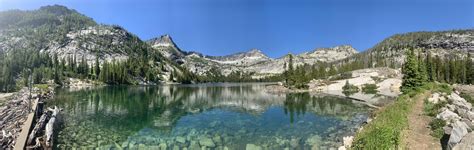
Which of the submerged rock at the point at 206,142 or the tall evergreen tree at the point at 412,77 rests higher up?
the tall evergreen tree at the point at 412,77

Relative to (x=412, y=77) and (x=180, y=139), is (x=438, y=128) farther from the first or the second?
(x=412, y=77)

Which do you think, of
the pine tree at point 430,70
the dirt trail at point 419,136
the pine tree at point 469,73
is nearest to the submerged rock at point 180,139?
the dirt trail at point 419,136

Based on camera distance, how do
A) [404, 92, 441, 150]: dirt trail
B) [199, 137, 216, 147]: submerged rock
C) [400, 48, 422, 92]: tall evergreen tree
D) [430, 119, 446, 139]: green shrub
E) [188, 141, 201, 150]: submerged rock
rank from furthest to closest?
[400, 48, 422, 92]: tall evergreen tree
[199, 137, 216, 147]: submerged rock
[188, 141, 201, 150]: submerged rock
[430, 119, 446, 139]: green shrub
[404, 92, 441, 150]: dirt trail

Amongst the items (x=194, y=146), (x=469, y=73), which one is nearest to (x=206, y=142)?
(x=194, y=146)

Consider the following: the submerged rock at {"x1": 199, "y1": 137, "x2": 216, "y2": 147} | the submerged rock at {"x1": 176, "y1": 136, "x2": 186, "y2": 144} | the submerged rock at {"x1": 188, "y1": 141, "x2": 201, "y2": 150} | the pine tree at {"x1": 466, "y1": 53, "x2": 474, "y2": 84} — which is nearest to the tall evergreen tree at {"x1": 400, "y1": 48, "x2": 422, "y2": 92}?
the submerged rock at {"x1": 199, "y1": 137, "x2": 216, "y2": 147}

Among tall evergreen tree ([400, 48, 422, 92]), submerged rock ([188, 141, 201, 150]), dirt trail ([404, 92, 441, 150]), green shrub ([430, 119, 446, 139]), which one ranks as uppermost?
tall evergreen tree ([400, 48, 422, 92])

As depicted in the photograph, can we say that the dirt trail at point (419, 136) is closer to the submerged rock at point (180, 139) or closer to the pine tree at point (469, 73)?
the submerged rock at point (180, 139)

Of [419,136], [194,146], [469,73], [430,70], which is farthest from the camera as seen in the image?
[430,70]

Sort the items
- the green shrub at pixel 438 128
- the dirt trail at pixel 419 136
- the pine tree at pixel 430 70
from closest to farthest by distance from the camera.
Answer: the dirt trail at pixel 419 136, the green shrub at pixel 438 128, the pine tree at pixel 430 70

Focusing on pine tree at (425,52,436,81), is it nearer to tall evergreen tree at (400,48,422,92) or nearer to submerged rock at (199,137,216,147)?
tall evergreen tree at (400,48,422,92)

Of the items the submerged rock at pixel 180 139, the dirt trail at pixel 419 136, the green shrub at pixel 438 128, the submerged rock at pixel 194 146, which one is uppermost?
the green shrub at pixel 438 128

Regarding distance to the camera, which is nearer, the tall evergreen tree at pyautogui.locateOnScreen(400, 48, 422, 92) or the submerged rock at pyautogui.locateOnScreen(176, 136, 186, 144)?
the submerged rock at pyautogui.locateOnScreen(176, 136, 186, 144)

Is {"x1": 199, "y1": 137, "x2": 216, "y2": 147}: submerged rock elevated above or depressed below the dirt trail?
below


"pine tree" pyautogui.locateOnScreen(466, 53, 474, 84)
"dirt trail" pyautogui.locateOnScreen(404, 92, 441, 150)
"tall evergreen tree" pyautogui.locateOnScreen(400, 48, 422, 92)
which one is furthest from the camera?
"pine tree" pyautogui.locateOnScreen(466, 53, 474, 84)
